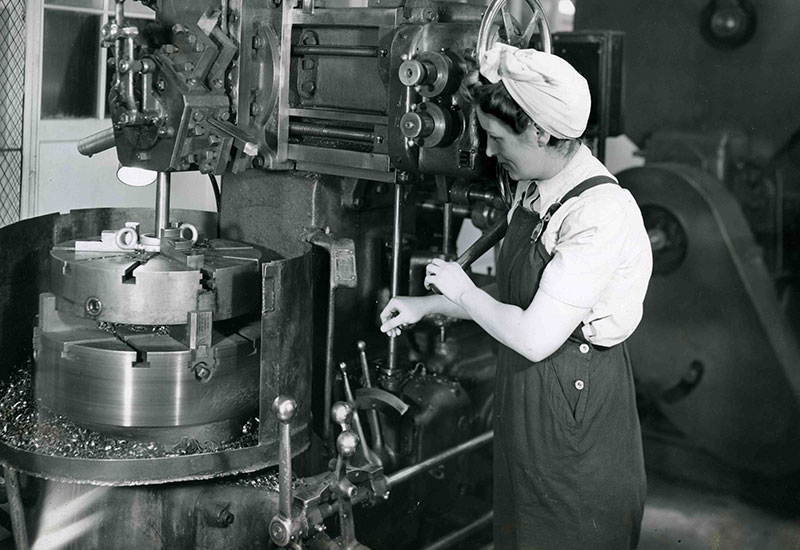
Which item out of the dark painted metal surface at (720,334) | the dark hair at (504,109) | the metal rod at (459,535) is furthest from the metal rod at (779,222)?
the dark hair at (504,109)

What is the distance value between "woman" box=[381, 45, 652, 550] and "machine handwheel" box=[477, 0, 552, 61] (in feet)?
0.26

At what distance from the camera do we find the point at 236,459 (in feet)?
6.15

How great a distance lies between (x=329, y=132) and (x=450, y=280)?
1.70 ft

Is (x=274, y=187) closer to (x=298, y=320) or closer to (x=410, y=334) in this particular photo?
(x=298, y=320)

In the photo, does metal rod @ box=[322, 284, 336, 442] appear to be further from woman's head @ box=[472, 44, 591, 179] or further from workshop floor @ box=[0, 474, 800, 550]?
workshop floor @ box=[0, 474, 800, 550]

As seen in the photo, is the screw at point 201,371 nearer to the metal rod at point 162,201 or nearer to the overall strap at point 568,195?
the metal rod at point 162,201

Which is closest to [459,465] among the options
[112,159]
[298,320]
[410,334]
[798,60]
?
[410,334]

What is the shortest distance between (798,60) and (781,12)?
15 cm

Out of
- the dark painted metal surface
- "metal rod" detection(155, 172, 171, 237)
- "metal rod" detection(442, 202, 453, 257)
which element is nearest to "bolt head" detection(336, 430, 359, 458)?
"metal rod" detection(155, 172, 171, 237)

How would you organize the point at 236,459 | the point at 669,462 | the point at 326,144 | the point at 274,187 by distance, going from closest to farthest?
the point at 236,459, the point at 326,144, the point at 274,187, the point at 669,462

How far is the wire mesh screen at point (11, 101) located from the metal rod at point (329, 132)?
56.1 inches

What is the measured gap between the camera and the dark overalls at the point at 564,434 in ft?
5.54

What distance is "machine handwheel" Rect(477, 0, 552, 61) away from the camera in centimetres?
166

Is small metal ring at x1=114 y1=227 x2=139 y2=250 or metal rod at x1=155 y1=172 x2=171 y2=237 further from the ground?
metal rod at x1=155 y1=172 x2=171 y2=237
